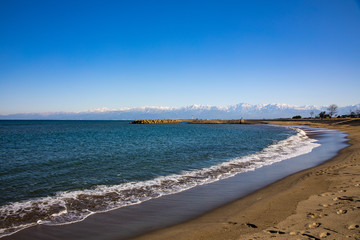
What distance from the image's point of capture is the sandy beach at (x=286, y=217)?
5.69 meters

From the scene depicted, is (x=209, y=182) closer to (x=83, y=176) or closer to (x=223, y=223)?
(x=223, y=223)

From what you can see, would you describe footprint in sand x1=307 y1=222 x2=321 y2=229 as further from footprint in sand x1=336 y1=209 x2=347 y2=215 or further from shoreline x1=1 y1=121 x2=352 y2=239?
shoreline x1=1 y1=121 x2=352 y2=239

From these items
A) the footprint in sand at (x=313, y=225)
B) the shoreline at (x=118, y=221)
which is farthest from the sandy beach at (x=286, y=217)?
the shoreline at (x=118, y=221)

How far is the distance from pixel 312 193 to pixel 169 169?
8.60 meters

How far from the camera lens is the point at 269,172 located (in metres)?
14.0

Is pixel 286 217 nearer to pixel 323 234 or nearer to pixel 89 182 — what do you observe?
pixel 323 234

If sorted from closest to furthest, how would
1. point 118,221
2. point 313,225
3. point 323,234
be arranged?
point 323,234 < point 313,225 < point 118,221

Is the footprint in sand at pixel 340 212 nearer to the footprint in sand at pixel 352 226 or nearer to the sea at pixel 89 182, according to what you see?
the footprint in sand at pixel 352 226

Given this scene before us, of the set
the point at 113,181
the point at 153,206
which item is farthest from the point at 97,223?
the point at 113,181

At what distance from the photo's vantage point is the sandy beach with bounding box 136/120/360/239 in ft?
18.7

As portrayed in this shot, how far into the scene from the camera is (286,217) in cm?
678

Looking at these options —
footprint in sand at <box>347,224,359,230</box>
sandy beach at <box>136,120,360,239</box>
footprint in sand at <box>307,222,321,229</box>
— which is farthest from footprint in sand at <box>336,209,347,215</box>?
footprint in sand at <box>307,222,321,229</box>

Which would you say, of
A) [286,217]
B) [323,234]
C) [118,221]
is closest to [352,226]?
[323,234]

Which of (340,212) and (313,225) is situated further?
(340,212)
